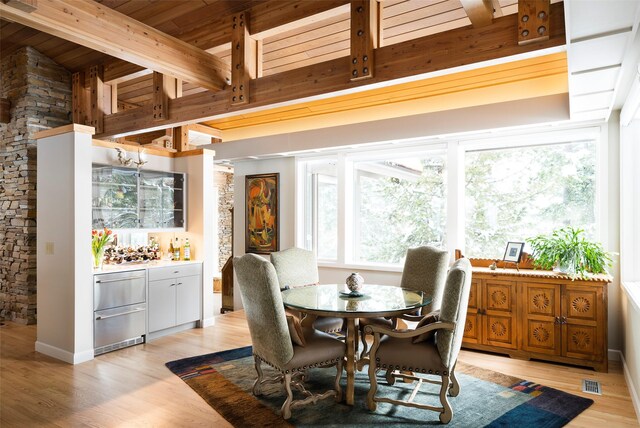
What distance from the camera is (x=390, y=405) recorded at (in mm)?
3143

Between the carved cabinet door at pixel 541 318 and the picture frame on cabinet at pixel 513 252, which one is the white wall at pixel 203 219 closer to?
the picture frame on cabinet at pixel 513 252

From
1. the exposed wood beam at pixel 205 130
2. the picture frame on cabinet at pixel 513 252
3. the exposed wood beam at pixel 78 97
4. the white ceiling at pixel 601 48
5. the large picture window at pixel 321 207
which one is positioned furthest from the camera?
the exposed wood beam at pixel 205 130

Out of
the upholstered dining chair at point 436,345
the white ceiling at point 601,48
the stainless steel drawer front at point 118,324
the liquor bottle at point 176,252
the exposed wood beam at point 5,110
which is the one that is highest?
the exposed wood beam at point 5,110

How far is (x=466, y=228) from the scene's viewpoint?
503 cm

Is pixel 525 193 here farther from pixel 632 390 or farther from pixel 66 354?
pixel 66 354

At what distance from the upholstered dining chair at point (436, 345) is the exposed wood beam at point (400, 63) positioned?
1.47 m

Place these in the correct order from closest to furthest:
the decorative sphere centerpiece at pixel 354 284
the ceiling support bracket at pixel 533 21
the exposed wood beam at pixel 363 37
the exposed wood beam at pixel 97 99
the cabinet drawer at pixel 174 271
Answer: the ceiling support bracket at pixel 533 21 < the exposed wood beam at pixel 363 37 < the decorative sphere centerpiece at pixel 354 284 < the cabinet drawer at pixel 174 271 < the exposed wood beam at pixel 97 99

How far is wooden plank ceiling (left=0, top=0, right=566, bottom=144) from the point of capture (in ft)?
12.2

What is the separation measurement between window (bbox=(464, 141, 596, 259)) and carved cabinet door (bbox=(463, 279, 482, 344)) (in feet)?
2.01

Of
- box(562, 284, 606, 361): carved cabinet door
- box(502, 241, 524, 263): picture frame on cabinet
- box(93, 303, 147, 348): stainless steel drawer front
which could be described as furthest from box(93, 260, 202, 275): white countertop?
box(562, 284, 606, 361): carved cabinet door

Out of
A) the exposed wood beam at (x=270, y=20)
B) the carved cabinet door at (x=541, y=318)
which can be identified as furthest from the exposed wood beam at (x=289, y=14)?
the carved cabinet door at (x=541, y=318)

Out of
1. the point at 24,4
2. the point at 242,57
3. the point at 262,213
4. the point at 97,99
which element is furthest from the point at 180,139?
the point at 24,4

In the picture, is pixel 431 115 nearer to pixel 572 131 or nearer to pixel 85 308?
pixel 572 131

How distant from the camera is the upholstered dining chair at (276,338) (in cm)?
287
